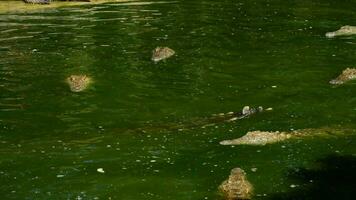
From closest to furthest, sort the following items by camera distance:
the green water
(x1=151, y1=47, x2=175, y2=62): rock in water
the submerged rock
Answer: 1. the green water
2. the submerged rock
3. (x1=151, y1=47, x2=175, y2=62): rock in water

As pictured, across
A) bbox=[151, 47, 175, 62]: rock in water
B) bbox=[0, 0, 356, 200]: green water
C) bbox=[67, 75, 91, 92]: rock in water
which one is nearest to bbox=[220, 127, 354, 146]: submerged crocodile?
bbox=[0, 0, 356, 200]: green water

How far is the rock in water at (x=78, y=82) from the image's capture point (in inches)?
1757

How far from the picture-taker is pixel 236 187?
2638 cm

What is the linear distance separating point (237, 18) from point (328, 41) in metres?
17.1

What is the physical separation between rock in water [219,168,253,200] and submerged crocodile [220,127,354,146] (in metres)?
5.43

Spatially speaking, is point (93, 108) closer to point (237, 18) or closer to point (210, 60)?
point (210, 60)

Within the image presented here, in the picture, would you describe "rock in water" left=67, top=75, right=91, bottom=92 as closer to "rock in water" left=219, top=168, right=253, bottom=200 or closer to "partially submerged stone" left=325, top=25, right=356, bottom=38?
"rock in water" left=219, top=168, right=253, bottom=200

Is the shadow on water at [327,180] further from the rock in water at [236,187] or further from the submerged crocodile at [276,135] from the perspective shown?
the submerged crocodile at [276,135]

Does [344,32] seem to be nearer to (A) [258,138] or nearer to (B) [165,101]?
(B) [165,101]

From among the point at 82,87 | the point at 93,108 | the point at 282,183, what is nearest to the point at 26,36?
the point at 82,87

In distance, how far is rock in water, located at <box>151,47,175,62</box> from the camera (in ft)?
174

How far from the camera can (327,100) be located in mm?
39812

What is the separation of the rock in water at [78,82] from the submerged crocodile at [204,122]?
10279 millimetres

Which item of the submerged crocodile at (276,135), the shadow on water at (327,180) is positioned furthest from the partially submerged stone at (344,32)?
the shadow on water at (327,180)
